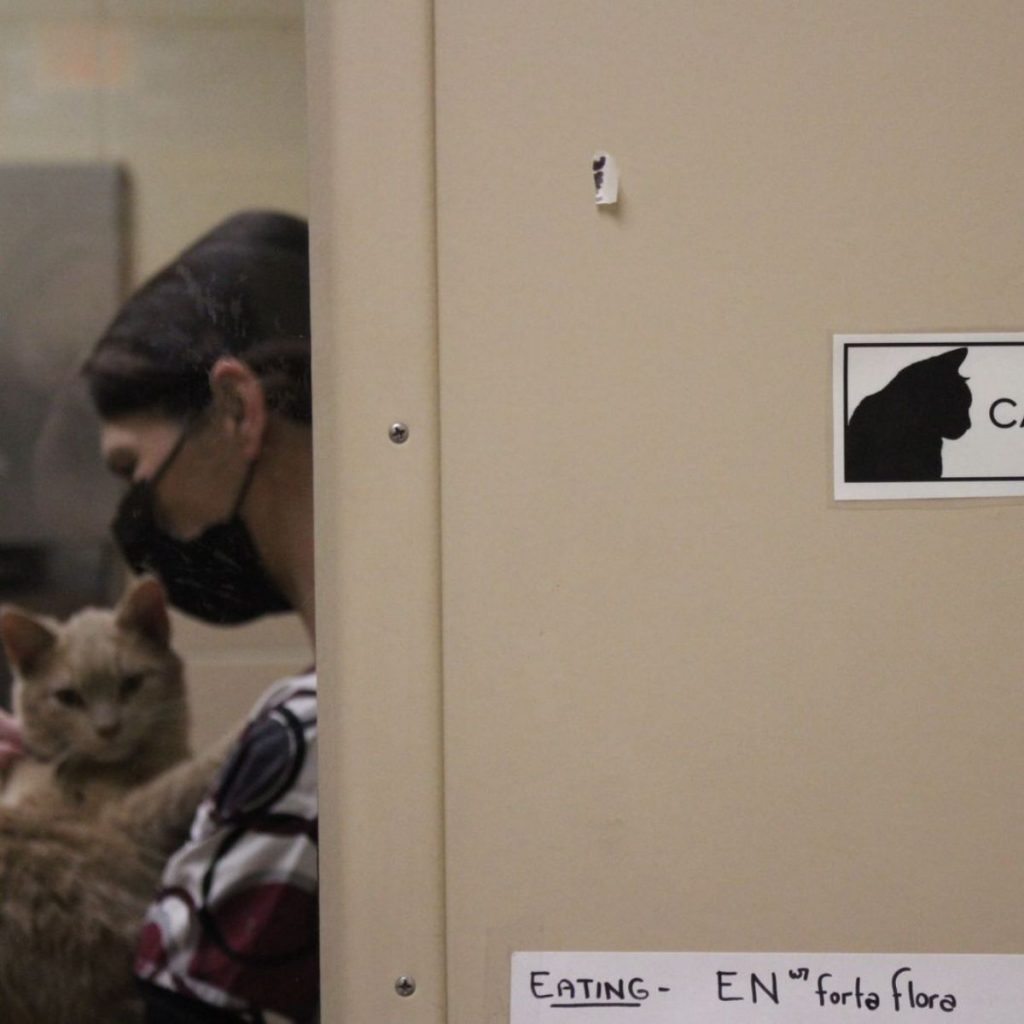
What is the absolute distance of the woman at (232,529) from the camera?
0.54m

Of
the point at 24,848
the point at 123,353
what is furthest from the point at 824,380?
the point at 24,848

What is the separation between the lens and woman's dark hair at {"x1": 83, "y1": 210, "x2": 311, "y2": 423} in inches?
21.3

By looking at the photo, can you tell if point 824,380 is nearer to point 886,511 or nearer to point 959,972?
point 886,511

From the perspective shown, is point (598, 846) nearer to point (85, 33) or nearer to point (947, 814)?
point (947, 814)

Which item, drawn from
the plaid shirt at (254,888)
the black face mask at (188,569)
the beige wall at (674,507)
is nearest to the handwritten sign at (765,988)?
the beige wall at (674,507)

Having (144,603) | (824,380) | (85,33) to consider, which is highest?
(85,33)

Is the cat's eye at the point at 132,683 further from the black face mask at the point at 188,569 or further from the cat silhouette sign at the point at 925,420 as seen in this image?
the cat silhouette sign at the point at 925,420

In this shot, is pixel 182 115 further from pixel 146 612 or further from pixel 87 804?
pixel 87 804

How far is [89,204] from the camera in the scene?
1.77 ft

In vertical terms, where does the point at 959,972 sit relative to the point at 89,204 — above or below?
below

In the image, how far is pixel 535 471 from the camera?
54 centimetres

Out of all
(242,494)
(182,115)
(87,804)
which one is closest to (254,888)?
(87,804)

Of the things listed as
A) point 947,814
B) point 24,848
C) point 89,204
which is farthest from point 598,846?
point 89,204

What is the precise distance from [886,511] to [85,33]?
1.54 ft
